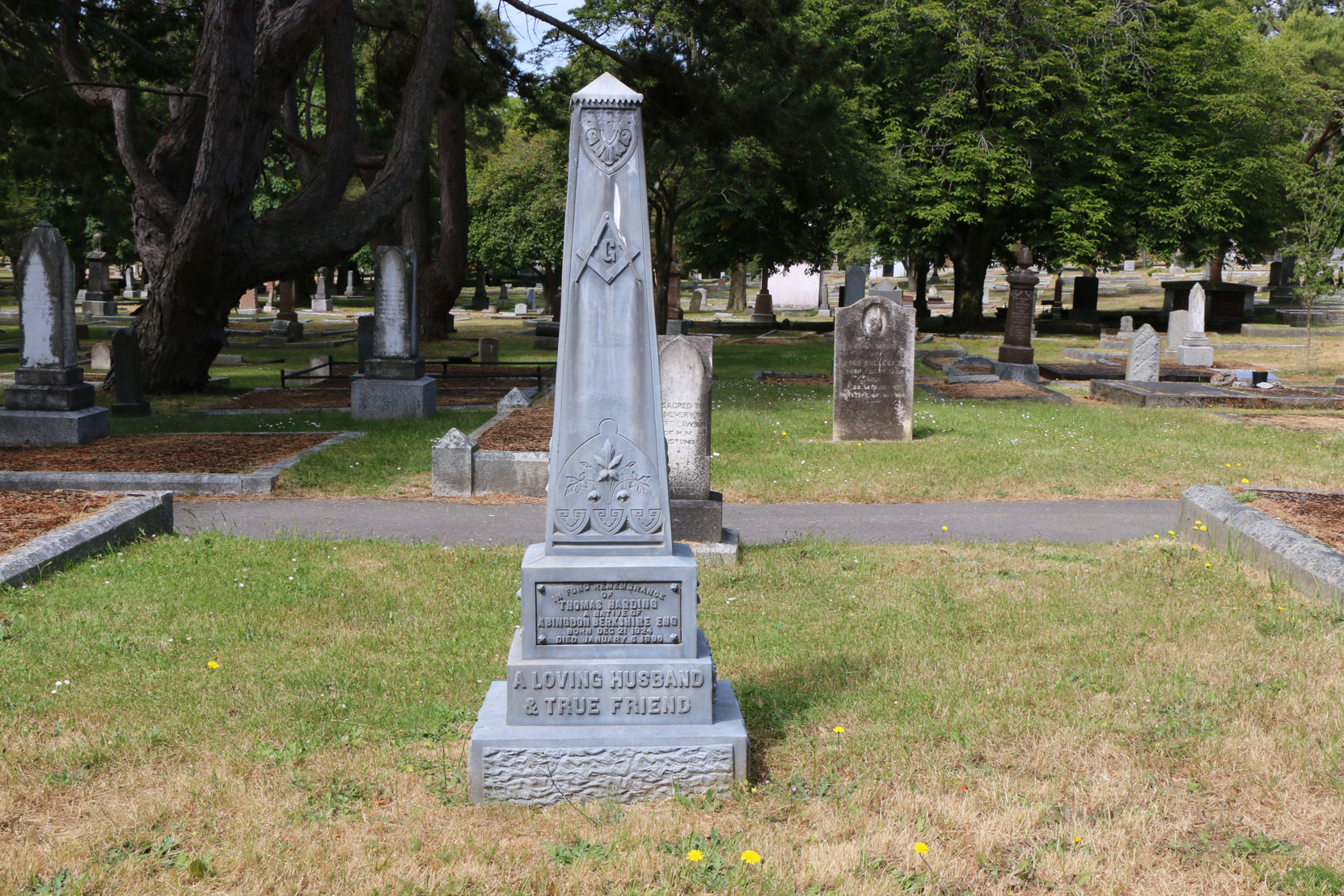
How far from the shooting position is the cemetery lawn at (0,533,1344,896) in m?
3.90

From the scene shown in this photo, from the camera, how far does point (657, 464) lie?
A: 15.1ft

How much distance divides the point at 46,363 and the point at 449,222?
16754 mm

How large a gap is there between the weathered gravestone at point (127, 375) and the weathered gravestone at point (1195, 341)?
→ 67.2ft

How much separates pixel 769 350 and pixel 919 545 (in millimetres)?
21701

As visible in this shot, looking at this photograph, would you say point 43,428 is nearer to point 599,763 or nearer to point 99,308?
point 599,763

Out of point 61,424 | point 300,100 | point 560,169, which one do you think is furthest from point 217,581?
point 560,169

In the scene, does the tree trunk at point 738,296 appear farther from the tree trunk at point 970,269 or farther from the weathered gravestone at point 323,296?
the weathered gravestone at point 323,296

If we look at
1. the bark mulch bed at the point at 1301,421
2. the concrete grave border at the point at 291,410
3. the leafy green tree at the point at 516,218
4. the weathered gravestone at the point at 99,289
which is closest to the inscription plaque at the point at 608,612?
the concrete grave border at the point at 291,410

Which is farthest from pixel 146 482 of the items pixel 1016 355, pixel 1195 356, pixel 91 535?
pixel 1195 356

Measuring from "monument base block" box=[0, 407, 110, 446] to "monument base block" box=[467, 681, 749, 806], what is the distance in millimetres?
10730

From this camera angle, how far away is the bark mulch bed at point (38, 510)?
8.25 metres

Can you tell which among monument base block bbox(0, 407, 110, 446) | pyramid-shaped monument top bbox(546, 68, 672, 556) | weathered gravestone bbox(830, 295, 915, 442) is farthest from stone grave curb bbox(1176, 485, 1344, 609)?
A: monument base block bbox(0, 407, 110, 446)

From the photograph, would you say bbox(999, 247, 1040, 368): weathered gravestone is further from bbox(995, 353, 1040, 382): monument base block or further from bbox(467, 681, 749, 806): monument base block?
bbox(467, 681, 749, 806): monument base block

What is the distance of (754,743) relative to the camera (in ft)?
16.0
